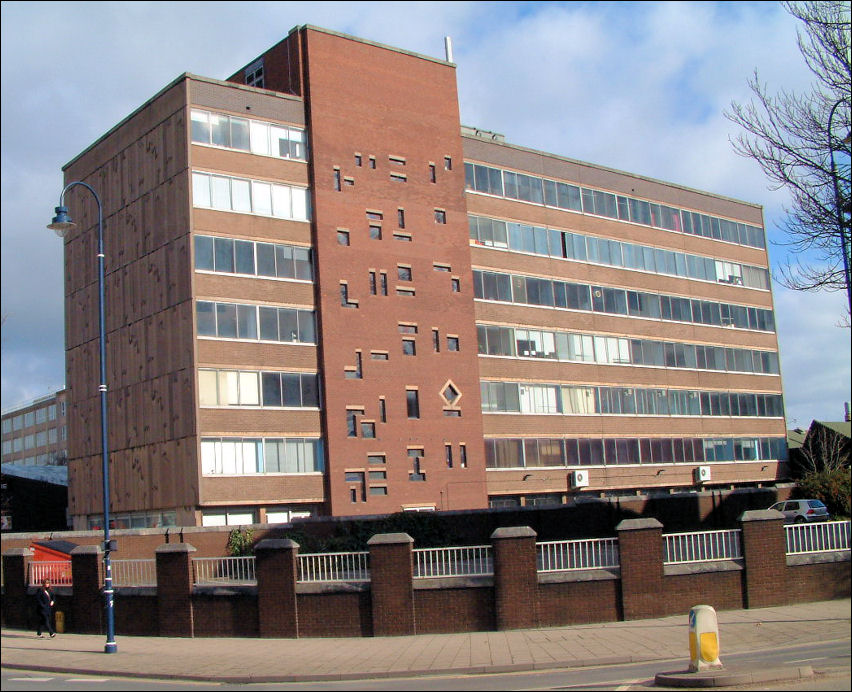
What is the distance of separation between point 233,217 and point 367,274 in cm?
762

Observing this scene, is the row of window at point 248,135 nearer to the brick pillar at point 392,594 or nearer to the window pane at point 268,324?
the window pane at point 268,324

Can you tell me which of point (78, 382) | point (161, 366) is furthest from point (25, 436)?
point (161, 366)

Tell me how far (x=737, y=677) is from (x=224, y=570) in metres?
14.2

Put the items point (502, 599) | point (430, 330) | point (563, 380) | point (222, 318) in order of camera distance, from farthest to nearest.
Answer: point (563, 380) < point (430, 330) < point (222, 318) < point (502, 599)

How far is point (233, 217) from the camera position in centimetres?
4859

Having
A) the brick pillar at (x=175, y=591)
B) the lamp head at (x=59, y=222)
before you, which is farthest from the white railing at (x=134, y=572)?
the lamp head at (x=59, y=222)

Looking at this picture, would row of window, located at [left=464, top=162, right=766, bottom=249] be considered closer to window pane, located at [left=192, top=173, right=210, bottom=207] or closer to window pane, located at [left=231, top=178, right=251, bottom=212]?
window pane, located at [left=231, top=178, right=251, bottom=212]

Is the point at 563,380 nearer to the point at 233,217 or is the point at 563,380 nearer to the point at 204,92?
the point at 233,217

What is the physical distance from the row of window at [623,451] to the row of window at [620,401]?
1.74 metres

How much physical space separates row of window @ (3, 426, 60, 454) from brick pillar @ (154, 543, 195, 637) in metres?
114

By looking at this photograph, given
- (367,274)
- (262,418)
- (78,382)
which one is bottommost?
(262,418)

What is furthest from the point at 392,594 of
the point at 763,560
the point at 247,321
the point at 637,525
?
the point at 247,321

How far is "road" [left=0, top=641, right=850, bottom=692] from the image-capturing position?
620 inches

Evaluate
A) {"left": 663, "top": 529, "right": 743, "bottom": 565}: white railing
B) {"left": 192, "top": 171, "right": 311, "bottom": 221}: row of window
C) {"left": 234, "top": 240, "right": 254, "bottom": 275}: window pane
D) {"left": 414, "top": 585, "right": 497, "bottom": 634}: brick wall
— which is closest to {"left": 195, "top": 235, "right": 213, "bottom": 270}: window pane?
{"left": 234, "top": 240, "right": 254, "bottom": 275}: window pane
